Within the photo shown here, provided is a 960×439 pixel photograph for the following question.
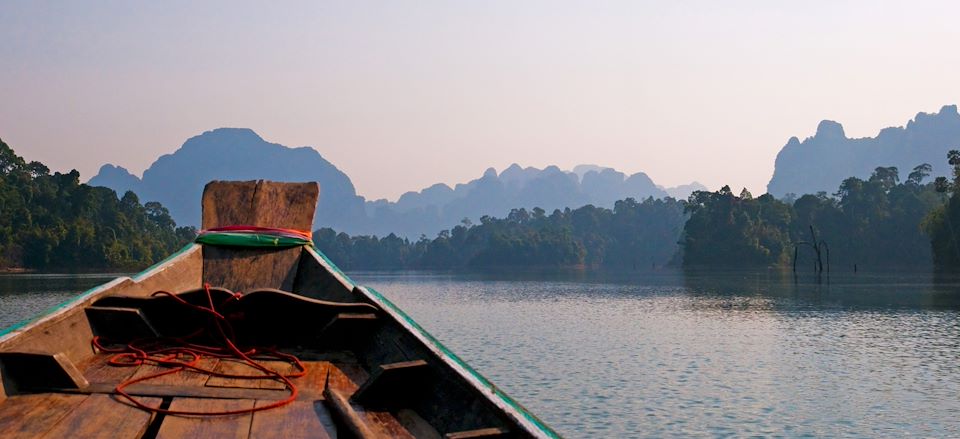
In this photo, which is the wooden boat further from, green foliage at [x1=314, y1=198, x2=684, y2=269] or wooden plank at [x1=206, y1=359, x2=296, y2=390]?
green foliage at [x1=314, y1=198, x2=684, y2=269]

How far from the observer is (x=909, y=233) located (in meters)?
110

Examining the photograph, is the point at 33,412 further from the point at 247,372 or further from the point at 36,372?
the point at 247,372

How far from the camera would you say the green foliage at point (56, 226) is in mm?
94438

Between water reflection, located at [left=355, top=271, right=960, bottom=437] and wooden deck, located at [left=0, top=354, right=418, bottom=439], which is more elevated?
wooden deck, located at [left=0, top=354, right=418, bottom=439]

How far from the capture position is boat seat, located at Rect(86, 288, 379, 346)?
4.88 meters

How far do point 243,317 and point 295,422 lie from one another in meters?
1.38

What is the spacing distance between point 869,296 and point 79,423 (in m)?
55.7

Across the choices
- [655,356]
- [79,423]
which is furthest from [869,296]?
[79,423]

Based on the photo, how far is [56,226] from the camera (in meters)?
97.4

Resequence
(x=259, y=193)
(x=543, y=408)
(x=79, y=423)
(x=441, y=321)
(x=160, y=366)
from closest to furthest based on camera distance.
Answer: (x=79, y=423) < (x=160, y=366) < (x=259, y=193) < (x=543, y=408) < (x=441, y=321)

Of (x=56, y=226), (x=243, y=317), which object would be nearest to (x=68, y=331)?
(x=243, y=317)

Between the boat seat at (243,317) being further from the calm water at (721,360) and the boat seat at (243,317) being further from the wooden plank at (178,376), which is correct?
the calm water at (721,360)

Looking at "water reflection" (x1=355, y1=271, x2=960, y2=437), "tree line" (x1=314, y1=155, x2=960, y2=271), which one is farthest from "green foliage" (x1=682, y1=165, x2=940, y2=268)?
"water reflection" (x1=355, y1=271, x2=960, y2=437)

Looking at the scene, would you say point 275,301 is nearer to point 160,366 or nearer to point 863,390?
point 160,366
